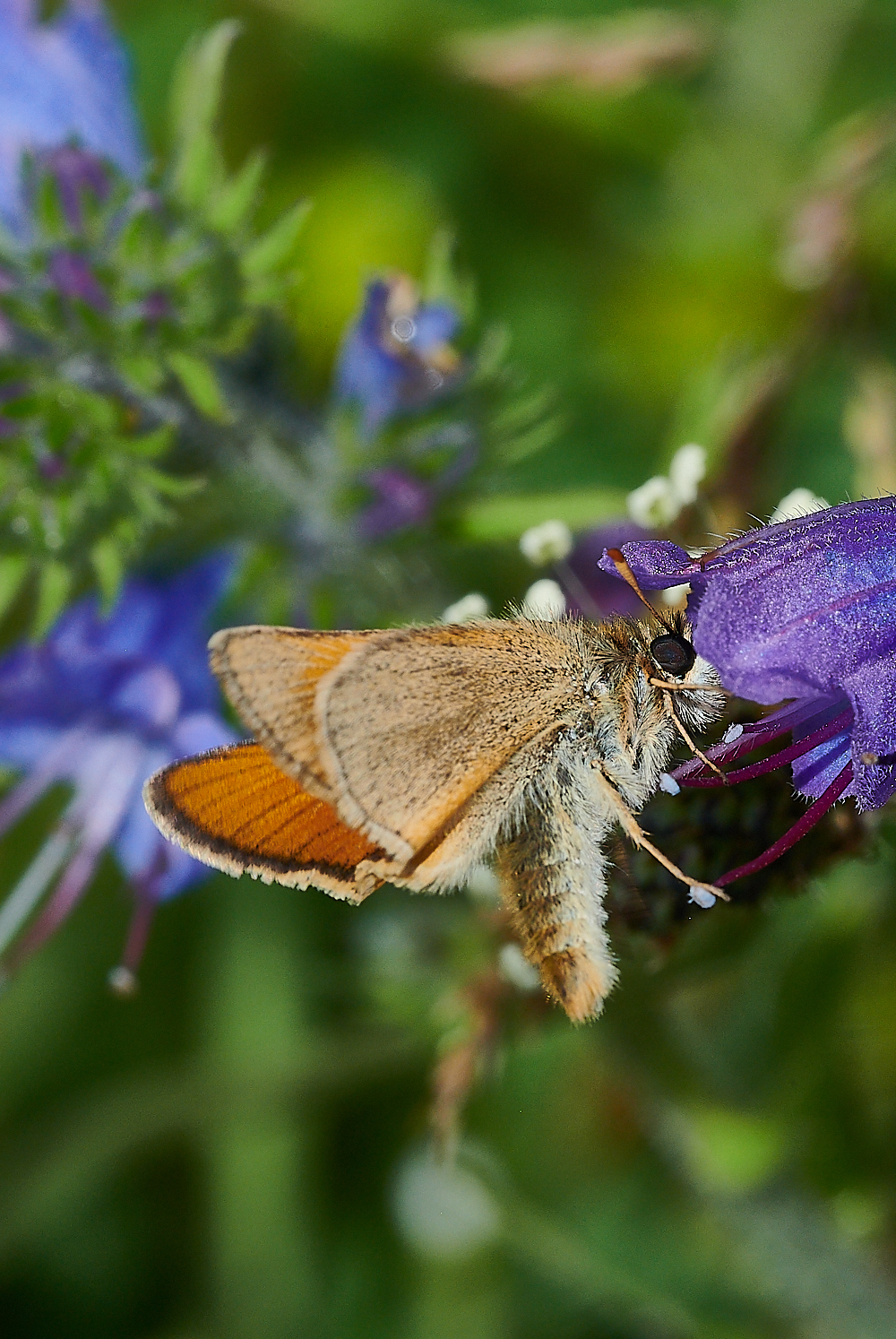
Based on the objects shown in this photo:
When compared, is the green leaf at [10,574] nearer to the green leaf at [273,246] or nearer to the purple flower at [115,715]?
the purple flower at [115,715]

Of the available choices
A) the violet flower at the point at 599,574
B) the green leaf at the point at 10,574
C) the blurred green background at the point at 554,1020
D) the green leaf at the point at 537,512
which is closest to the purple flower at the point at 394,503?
the green leaf at the point at 537,512

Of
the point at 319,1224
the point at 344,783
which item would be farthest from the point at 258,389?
the point at 319,1224

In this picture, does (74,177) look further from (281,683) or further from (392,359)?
(281,683)

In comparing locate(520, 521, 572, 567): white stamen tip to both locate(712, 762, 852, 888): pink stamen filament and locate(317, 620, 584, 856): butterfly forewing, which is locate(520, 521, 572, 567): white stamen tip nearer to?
locate(317, 620, 584, 856): butterfly forewing

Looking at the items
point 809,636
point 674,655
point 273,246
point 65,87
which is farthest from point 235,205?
point 809,636

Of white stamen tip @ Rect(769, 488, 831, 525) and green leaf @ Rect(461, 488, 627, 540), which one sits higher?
green leaf @ Rect(461, 488, 627, 540)

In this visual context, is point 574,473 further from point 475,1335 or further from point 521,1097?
point 475,1335

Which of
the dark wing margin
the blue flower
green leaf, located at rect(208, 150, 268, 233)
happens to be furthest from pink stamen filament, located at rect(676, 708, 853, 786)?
the blue flower
